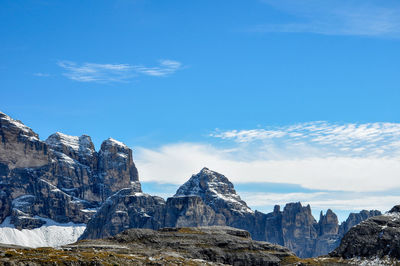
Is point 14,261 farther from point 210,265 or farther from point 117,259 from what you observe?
point 210,265

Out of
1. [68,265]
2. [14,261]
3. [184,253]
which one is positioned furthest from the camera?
[184,253]

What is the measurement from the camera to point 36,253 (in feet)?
475

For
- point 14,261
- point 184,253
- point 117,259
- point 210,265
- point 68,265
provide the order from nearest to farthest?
point 14,261 → point 68,265 → point 117,259 → point 210,265 → point 184,253

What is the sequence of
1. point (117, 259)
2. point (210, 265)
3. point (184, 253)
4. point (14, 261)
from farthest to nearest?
point (184, 253), point (210, 265), point (117, 259), point (14, 261)

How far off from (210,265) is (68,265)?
182ft

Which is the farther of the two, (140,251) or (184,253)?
(184,253)

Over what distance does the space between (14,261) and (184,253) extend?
80.3 meters

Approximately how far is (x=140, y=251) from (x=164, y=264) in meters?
25.3

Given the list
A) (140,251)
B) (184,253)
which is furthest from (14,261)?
(184,253)

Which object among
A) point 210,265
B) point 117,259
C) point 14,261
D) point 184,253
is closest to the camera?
point 14,261

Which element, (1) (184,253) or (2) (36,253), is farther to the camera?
(1) (184,253)

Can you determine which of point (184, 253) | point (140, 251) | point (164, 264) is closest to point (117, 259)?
point (164, 264)

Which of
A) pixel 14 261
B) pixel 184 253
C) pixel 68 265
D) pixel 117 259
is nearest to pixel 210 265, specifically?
pixel 184 253

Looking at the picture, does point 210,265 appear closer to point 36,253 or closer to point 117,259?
point 117,259
